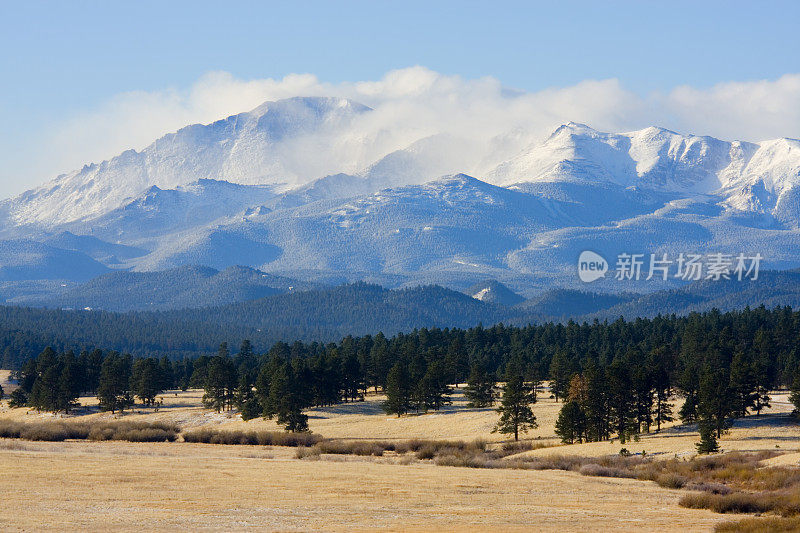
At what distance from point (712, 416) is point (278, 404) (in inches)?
1656

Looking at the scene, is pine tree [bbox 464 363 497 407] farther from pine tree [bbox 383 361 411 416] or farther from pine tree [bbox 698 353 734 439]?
pine tree [bbox 698 353 734 439]

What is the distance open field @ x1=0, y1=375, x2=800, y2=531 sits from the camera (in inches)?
1438

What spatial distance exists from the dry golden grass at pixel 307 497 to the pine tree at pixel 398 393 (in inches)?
1996

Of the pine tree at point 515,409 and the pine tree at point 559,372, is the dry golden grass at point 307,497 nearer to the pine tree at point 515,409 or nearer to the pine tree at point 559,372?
the pine tree at point 515,409

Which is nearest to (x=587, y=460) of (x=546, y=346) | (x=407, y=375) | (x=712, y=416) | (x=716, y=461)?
(x=716, y=461)

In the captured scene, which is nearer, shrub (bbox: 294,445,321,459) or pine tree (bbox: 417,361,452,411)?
shrub (bbox: 294,445,321,459)

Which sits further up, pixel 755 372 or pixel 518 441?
pixel 755 372

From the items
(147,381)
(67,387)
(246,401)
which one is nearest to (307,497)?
(246,401)

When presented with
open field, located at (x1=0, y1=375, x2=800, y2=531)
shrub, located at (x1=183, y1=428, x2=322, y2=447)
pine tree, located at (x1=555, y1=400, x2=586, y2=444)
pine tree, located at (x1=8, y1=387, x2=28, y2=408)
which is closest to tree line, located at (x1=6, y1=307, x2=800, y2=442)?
pine tree, located at (x1=555, y1=400, x2=586, y2=444)

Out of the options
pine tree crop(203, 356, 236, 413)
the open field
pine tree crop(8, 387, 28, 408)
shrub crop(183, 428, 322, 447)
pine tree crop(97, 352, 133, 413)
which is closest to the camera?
the open field

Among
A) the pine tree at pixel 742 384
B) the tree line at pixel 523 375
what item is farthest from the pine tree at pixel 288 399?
the pine tree at pixel 742 384

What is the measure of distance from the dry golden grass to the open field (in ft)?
0.19

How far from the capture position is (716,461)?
58188 millimetres

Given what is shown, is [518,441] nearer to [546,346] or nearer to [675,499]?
[675,499]
